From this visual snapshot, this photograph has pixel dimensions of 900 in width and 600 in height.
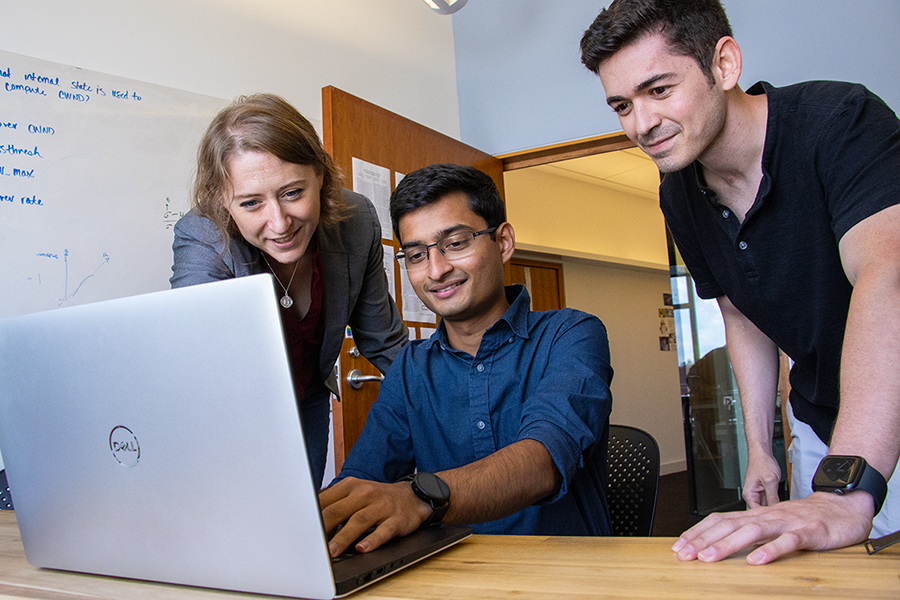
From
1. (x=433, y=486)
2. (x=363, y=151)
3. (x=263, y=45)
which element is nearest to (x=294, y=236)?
(x=433, y=486)

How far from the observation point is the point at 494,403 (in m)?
1.31

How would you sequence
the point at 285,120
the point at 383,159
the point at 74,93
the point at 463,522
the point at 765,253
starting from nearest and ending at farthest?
the point at 463,522 < the point at 765,253 < the point at 285,120 < the point at 74,93 < the point at 383,159

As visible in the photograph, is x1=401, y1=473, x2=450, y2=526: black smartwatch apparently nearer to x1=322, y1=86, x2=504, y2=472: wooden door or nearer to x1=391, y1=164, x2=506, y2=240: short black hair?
x1=391, y1=164, x2=506, y2=240: short black hair

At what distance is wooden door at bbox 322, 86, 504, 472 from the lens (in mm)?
2527

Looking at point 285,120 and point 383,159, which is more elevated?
point 383,159

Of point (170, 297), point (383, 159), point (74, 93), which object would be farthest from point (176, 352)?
point (383, 159)

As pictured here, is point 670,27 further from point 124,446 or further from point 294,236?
point 124,446

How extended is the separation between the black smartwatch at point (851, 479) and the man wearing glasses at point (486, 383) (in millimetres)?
340

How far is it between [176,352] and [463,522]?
17.8 inches

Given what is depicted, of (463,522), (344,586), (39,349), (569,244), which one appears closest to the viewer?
(344,586)

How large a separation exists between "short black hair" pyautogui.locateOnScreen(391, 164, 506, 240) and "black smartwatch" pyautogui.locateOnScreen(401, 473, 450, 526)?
0.72 m

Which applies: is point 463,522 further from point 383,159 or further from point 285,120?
point 383,159

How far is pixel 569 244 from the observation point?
21.8 ft

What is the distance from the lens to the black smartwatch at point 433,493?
2.67ft
